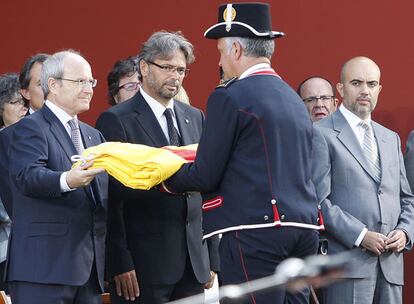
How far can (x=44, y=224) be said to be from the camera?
4.37 m

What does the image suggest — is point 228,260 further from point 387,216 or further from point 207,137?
point 387,216

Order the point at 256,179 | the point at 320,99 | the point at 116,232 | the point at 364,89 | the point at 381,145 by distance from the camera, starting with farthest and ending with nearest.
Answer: the point at 320,99 < the point at 364,89 < the point at 381,145 < the point at 116,232 < the point at 256,179

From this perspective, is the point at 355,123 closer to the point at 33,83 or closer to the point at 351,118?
the point at 351,118

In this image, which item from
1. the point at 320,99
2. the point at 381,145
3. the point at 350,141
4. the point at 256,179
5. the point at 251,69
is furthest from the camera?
the point at 320,99

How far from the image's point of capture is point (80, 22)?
6.97m

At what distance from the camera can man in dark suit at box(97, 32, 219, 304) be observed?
4.87m

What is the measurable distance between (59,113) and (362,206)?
1.88m

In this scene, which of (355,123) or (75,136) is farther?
(355,123)

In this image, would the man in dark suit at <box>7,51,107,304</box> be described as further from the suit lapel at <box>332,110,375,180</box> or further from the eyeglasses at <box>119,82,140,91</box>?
the suit lapel at <box>332,110,375,180</box>

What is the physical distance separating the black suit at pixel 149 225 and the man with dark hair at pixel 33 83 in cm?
62

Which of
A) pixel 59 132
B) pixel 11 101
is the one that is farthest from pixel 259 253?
pixel 11 101

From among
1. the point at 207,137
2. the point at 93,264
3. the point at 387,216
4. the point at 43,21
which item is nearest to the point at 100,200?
the point at 93,264

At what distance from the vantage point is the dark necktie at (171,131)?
5.04 metres

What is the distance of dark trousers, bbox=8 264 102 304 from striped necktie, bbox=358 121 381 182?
1.94 m
